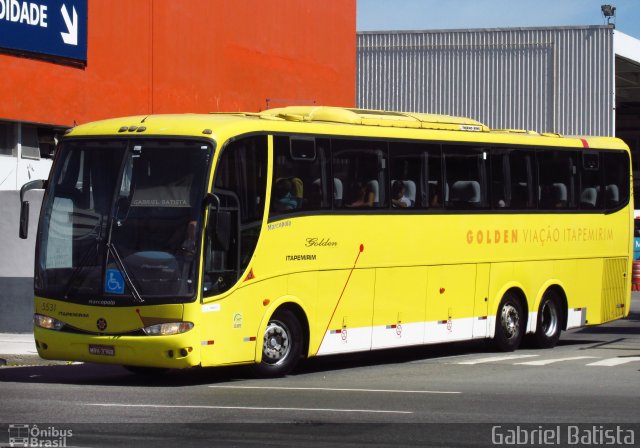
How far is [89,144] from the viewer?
1577 cm

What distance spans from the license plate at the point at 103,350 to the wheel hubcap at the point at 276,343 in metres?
2.02

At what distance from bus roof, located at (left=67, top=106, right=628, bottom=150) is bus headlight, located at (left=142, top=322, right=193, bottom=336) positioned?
2.23 meters

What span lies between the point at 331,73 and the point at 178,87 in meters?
6.42

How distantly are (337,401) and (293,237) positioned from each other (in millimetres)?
3535

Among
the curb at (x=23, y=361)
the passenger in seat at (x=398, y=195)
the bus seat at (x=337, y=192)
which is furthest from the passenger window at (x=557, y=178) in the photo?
the curb at (x=23, y=361)

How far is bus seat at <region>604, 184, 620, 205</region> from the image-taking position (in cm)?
2294

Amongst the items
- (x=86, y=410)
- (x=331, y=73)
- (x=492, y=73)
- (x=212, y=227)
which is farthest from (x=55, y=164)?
(x=492, y=73)

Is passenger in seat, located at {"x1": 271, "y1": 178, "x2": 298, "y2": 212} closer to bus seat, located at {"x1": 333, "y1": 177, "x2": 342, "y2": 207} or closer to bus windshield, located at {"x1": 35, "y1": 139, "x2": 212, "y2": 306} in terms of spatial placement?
bus seat, located at {"x1": 333, "y1": 177, "x2": 342, "y2": 207}

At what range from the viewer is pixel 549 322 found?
72.2ft

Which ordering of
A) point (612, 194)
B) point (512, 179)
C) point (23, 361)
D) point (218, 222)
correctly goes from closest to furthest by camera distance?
point (218, 222) → point (23, 361) → point (512, 179) → point (612, 194)

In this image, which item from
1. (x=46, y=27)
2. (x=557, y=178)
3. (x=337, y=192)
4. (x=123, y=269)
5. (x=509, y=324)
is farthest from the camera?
(x=46, y=27)

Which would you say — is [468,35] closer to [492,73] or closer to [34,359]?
[492,73]

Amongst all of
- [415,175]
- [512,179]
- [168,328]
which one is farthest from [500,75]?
[168,328]

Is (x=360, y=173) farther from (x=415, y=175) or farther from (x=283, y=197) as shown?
(x=283, y=197)
